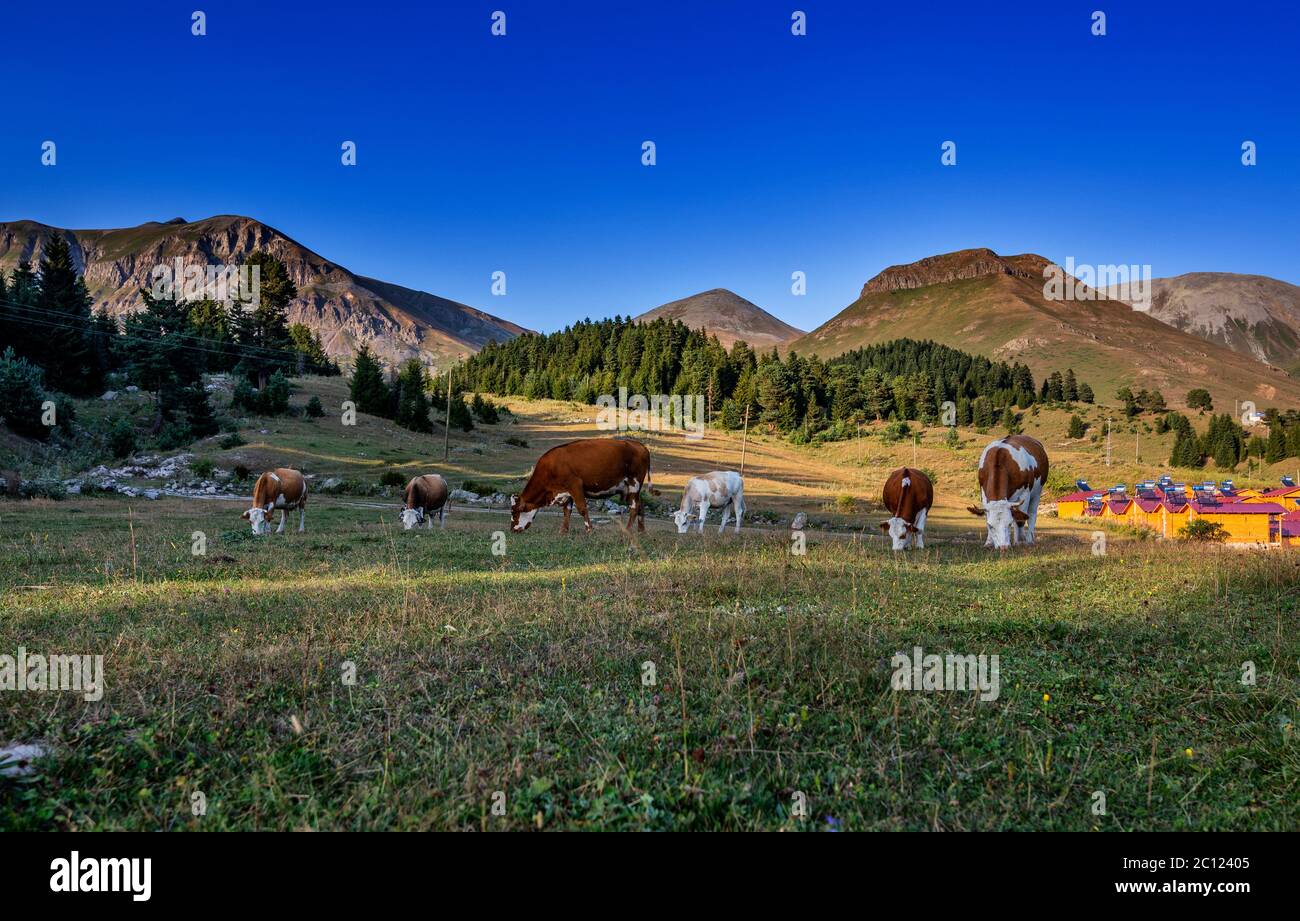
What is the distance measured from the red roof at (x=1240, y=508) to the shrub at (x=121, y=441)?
77772 millimetres

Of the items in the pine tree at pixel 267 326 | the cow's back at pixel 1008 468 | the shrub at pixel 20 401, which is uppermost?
the pine tree at pixel 267 326

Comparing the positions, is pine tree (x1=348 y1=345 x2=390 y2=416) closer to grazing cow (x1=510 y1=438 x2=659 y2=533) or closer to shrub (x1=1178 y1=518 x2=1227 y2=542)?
grazing cow (x1=510 y1=438 x2=659 y2=533)

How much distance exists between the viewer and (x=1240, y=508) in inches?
1858

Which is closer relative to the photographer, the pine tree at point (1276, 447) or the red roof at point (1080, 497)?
the red roof at point (1080, 497)

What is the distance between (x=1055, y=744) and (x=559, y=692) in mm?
3886

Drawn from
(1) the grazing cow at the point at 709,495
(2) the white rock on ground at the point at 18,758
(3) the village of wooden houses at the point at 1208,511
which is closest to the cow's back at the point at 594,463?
(1) the grazing cow at the point at 709,495

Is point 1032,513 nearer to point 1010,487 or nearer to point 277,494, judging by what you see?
point 1010,487

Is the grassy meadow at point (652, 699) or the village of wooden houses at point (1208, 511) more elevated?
the grassy meadow at point (652, 699)

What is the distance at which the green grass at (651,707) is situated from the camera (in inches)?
156

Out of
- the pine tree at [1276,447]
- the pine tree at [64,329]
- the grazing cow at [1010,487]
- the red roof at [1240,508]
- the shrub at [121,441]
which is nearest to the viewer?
the grazing cow at [1010,487]

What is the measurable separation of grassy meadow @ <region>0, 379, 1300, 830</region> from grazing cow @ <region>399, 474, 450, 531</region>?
37.4 ft

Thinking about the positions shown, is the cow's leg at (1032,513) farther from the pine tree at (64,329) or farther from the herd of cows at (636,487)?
the pine tree at (64,329)
